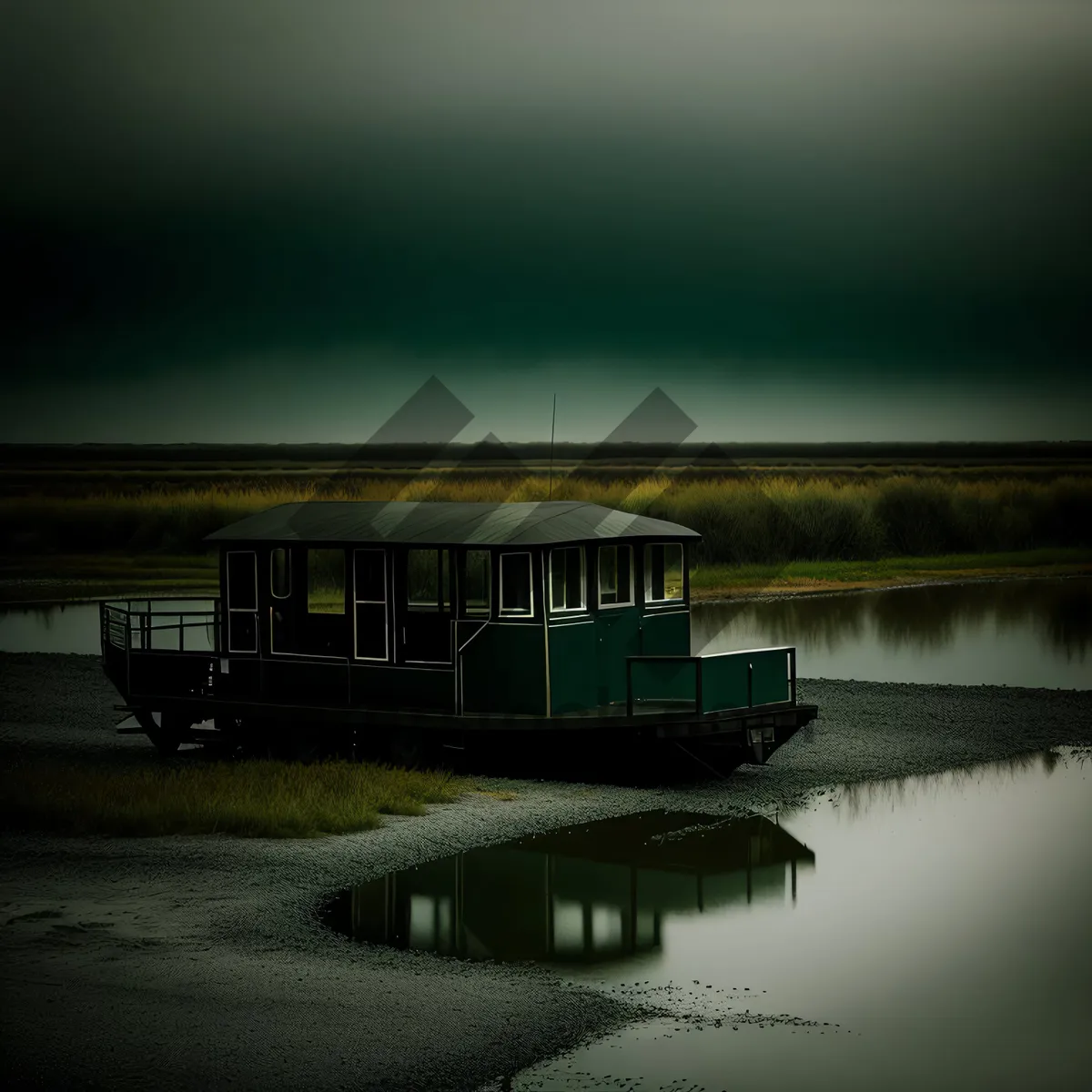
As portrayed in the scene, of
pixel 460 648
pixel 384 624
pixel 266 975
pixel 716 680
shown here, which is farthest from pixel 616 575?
pixel 266 975

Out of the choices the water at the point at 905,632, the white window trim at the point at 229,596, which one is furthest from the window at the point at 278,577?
the water at the point at 905,632

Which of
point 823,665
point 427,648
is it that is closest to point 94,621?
point 823,665

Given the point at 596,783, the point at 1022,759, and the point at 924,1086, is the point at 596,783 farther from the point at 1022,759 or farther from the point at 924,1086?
the point at 924,1086

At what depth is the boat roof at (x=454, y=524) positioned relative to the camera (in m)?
17.4

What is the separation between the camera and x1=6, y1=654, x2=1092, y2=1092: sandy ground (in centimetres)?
891

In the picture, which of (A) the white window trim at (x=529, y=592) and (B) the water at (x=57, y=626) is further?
(B) the water at (x=57, y=626)

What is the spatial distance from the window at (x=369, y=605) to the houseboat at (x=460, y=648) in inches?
0.8

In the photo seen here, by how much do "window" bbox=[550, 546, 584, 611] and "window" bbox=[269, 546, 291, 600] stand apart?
376 centimetres

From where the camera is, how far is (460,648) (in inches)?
690

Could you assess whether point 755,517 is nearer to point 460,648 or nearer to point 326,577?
point 326,577

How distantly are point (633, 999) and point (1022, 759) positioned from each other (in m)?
11.2

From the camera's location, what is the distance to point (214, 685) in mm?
19734

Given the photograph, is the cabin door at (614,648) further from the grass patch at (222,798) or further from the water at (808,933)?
the water at (808,933)

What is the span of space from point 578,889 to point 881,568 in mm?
38396
